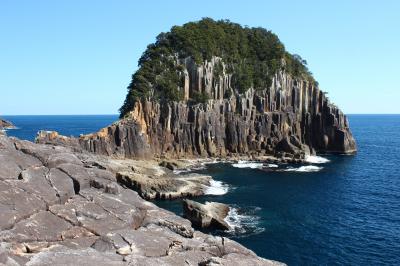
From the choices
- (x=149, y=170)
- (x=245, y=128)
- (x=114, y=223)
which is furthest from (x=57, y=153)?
(x=245, y=128)

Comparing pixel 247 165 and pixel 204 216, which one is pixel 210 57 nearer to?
pixel 247 165

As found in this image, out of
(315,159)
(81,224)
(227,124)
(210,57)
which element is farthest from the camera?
(210,57)

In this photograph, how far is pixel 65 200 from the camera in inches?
1206

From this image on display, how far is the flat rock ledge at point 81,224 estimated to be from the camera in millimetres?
24234

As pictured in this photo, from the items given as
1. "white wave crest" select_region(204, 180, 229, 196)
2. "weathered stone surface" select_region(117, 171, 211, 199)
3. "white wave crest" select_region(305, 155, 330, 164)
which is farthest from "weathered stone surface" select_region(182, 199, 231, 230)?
"white wave crest" select_region(305, 155, 330, 164)

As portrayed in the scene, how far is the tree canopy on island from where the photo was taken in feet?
405

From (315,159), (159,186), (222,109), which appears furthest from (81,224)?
(315,159)

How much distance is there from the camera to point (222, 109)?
131 m

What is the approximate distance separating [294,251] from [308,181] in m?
44.3

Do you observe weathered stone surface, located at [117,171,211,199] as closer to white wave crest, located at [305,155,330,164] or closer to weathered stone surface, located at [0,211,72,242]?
white wave crest, located at [305,155,330,164]

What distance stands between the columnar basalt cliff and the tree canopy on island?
0.31 metres

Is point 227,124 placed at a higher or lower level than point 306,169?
higher

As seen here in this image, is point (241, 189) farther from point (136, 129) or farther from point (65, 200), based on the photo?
point (65, 200)

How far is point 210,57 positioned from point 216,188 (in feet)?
192
